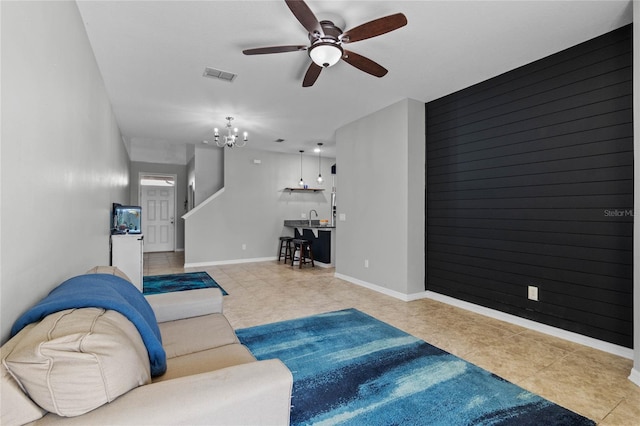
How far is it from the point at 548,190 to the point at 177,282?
5.36m

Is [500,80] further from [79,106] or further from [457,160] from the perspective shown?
[79,106]

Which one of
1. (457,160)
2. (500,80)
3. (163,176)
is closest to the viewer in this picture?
(500,80)

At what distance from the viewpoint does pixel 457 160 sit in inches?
156

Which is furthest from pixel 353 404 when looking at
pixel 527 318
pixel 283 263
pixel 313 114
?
pixel 283 263

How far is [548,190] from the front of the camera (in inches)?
120

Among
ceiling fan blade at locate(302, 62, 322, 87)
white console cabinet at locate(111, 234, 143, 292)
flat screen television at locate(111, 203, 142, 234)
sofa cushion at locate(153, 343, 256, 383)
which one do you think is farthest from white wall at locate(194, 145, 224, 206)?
sofa cushion at locate(153, 343, 256, 383)

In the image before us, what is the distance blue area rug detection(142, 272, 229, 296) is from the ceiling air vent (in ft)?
9.43

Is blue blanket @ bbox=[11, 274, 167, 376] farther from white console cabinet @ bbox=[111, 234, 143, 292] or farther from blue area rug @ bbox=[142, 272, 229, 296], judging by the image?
blue area rug @ bbox=[142, 272, 229, 296]

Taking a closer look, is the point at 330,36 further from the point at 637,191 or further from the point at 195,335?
the point at 637,191

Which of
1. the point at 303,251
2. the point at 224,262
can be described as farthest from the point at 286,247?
the point at 224,262

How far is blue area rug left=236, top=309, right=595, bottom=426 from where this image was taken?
5.83 ft

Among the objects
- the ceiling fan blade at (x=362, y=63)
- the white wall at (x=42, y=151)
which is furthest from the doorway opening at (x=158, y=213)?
the ceiling fan blade at (x=362, y=63)

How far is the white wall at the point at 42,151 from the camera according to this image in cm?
123

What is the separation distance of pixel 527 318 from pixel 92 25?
484cm
